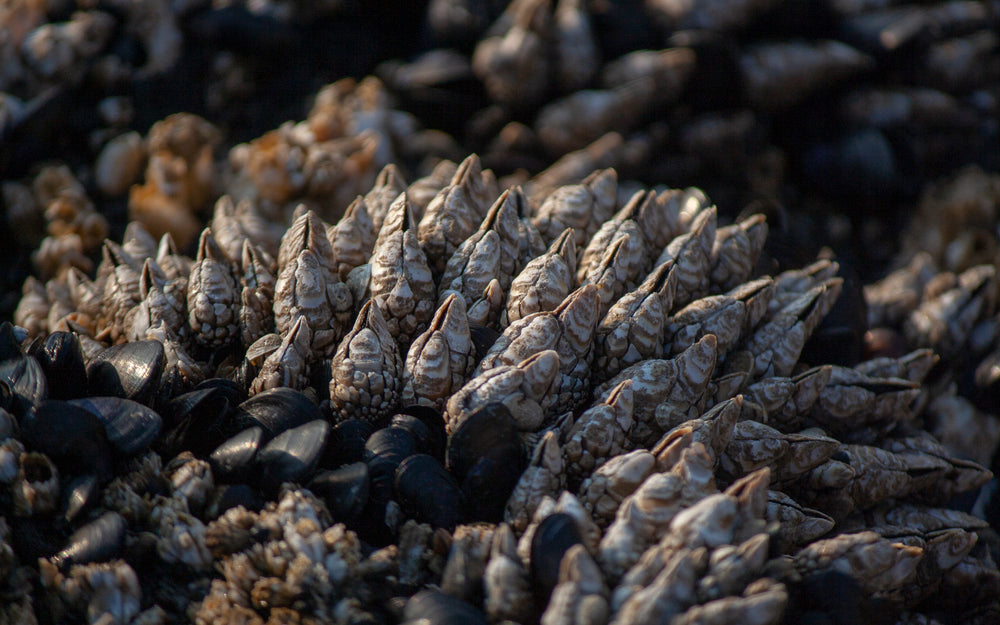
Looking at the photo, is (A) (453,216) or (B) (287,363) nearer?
(B) (287,363)

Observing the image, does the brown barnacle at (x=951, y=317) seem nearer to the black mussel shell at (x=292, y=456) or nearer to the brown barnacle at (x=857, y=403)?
the brown barnacle at (x=857, y=403)

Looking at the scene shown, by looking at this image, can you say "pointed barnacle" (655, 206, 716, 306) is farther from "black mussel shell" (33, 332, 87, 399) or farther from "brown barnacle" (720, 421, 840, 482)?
"black mussel shell" (33, 332, 87, 399)

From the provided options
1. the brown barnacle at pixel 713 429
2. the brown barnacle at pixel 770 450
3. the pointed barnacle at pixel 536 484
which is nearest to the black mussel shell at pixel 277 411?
the pointed barnacle at pixel 536 484

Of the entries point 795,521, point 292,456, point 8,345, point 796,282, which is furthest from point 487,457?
point 796,282

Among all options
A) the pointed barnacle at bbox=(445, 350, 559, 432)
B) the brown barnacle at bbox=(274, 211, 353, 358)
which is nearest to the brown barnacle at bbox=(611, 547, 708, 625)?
the pointed barnacle at bbox=(445, 350, 559, 432)

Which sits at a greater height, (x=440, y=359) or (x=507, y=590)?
(x=440, y=359)

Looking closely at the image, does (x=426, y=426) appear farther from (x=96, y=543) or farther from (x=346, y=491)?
(x=96, y=543)

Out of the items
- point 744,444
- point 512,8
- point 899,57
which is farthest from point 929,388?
point 512,8
